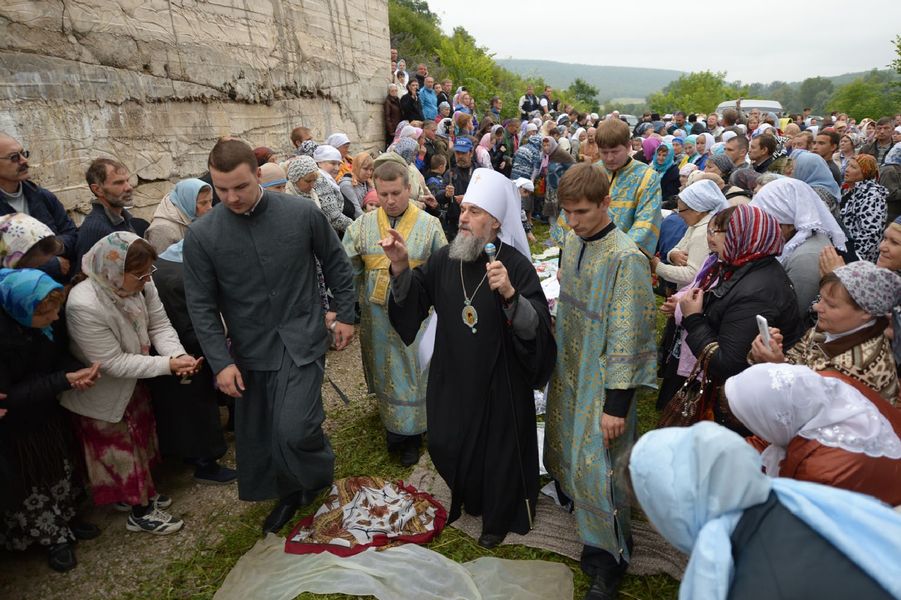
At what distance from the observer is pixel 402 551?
10.2 feet

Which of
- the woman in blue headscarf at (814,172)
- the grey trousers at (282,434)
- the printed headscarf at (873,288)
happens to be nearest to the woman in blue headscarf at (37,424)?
the grey trousers at (282,434)

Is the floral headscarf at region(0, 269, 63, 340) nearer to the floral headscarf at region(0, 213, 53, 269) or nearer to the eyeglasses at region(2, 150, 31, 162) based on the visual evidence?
the floral headscarf at region(0, 213, 53, 269)

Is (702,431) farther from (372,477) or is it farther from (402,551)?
(372,477)

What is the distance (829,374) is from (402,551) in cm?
230

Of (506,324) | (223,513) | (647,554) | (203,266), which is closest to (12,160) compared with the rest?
(203,266)

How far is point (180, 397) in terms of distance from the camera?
3.71 metres

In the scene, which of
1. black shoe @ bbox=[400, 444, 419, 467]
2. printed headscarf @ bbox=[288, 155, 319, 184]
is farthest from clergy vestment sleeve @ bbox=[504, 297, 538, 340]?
printed headscarf @ bbox=[288, 155, 319, 184]

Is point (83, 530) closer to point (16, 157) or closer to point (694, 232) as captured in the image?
point (16, 157)

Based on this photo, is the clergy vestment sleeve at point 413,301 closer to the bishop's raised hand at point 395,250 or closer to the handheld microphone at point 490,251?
the bishop's raised hand at point 395,250

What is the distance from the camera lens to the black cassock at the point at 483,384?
9.67 feet

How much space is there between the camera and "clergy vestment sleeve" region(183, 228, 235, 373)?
307 cm

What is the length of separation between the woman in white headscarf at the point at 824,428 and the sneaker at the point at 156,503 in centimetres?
345

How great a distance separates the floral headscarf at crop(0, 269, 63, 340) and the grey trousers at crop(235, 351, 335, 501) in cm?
108

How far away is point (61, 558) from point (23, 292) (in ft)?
5.18
